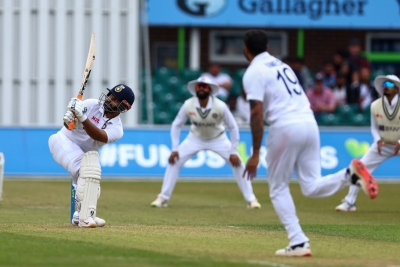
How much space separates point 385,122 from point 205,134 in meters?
2.75

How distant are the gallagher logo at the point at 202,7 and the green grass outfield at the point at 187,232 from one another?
7.66 m

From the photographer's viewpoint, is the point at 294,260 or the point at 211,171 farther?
the point at 211,171

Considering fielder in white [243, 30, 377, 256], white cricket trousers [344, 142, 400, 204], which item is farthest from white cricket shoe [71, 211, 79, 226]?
white cricket trousers [344, 142, 400, 204]

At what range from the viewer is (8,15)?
69.3ft

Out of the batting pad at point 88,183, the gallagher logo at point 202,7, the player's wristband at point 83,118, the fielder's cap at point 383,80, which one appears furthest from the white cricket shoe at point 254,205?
the gallagher logo at point 202,7

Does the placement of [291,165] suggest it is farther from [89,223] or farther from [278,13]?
[278,13]

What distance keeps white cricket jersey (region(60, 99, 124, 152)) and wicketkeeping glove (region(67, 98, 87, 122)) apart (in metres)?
0.69

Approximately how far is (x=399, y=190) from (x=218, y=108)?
17.0ft

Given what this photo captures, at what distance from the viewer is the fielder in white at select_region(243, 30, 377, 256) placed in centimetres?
779

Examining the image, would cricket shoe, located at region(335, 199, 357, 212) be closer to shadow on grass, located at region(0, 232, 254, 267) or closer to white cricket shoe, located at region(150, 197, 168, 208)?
white cricket shoe, located at region(150, 197, 168, 208)

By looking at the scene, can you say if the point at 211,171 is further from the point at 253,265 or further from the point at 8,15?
the point at 253,265

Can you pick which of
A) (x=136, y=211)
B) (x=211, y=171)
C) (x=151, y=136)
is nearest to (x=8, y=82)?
(x=151, y=136)

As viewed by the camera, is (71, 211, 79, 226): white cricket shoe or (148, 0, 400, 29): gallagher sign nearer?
(71, 211, 79, 226): white cricket shoe

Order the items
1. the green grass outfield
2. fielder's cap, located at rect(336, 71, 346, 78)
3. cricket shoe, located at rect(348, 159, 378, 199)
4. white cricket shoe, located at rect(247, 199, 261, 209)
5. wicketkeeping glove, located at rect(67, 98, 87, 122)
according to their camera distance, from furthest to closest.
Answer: fielder's cap, located at rect(336, 71, 346, 78)
white cricket shoe, located at rect(247, 199, 261, 209)
wicketkeeping glove, located at rect(67, 98, 87, 122)
cricket shoe, located at rect(348, 159, 378, 199)
the green grass outfield
